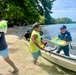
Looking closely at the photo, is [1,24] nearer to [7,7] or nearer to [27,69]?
[27,69]

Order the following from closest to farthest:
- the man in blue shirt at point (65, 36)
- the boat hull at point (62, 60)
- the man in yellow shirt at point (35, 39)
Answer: the boat hull at point (62, 60) → the man in yellow shirt at point (35, 39) → the man in blue shirt at point (65, 36)

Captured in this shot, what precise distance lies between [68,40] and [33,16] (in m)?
24.1

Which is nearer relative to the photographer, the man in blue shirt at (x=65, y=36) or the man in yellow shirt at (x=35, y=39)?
the man in yellow shirt at (x=35, y=39)

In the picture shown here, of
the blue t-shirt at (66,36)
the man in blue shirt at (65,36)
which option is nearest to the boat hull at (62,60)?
the man in blue shirt at (65,36)

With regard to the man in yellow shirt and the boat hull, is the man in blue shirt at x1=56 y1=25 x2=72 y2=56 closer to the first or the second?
the boat hull

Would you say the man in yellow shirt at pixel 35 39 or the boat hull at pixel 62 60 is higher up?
the man in yellow shirt at pixel 35 39

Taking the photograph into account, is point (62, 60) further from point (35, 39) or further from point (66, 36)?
point (35, 39)

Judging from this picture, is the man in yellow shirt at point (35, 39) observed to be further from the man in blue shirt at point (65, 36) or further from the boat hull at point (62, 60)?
the man in blue shirt at point (65, 36)

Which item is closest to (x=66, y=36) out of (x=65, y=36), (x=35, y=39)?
(x=65, y=36)

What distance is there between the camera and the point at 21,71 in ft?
30.9

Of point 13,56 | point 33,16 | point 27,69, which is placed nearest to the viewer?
point 27,69

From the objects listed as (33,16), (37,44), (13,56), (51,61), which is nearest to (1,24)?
(37,44)

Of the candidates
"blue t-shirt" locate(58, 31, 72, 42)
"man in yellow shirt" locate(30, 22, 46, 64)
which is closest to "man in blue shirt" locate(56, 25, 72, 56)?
"blue t-shirt" locate(58, 31, 72, 42)

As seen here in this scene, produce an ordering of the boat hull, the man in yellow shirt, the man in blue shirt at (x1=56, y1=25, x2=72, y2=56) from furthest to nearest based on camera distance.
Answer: the man in blue shirt at (x1=56, y1=25, x2=72, y2=56)
the man in yellow shirt
the boat hull
